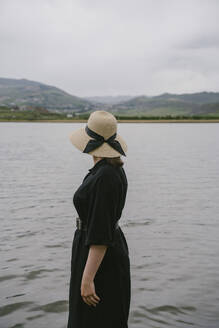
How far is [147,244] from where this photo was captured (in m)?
10.1

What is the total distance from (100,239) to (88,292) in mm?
479

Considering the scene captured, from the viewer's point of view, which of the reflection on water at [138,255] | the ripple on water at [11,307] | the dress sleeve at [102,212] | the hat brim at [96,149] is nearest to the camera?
the dress sleeve at [102,212]

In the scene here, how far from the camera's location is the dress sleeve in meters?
3.36

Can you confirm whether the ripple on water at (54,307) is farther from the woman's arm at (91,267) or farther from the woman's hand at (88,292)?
the woman's arm at (91,267)

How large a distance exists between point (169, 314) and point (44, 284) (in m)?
2.39

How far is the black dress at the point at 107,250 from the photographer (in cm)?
338

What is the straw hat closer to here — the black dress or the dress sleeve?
the black dress

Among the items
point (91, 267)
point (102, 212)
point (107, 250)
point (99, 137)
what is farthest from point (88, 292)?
point (99, 137)

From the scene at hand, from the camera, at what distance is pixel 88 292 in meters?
3.47

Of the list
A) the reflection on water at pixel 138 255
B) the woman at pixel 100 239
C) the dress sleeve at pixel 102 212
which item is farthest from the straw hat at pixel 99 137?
the reflection on water at pixel 138 255

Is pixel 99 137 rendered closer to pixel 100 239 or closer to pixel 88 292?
pixel 100 239

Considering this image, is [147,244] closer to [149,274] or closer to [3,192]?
[149,274]

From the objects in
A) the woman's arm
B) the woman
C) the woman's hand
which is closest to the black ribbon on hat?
the woman

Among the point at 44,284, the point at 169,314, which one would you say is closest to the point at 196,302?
the point at 169,314
